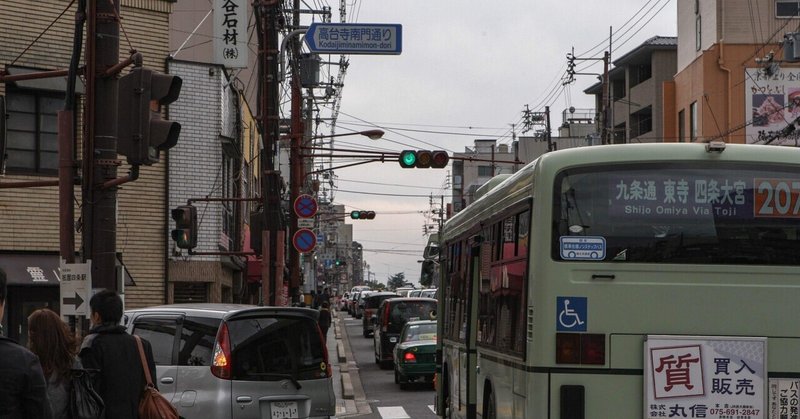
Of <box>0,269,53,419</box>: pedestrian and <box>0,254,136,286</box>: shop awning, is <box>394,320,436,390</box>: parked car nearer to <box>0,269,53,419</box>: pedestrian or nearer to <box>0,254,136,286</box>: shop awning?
<box>0,254,136,286</box>: shop awning

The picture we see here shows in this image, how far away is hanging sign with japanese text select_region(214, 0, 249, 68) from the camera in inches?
1112

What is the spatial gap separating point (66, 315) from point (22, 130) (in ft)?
41.0

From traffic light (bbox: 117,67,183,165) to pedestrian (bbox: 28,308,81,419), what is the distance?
4342 millimetres

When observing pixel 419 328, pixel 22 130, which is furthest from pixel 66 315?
pixel 419 328

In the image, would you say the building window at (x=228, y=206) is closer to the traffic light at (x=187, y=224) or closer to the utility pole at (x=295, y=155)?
the utility pole at (x=295, y=155)

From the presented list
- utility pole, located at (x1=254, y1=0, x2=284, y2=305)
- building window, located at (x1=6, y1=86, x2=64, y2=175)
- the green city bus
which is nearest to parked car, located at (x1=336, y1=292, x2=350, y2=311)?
utility pole, located at (x1=254, y1=0, x2=284, y2=305)

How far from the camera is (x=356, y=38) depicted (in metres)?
22.8

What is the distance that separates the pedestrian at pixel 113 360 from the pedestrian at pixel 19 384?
9.36 ft

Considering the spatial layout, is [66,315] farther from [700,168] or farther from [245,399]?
[700,168]

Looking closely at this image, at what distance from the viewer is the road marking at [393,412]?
66.8ft

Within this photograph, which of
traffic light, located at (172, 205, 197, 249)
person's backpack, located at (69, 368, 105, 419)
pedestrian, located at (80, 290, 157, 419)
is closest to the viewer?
person's backpack, located at (69, 368, 105, 419)

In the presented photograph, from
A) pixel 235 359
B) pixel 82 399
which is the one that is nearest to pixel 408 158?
pixel 235 359

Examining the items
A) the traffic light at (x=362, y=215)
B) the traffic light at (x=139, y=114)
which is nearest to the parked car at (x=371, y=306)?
the traffic light at (x=362, y=215)

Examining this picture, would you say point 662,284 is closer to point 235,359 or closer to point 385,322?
point 235,359
